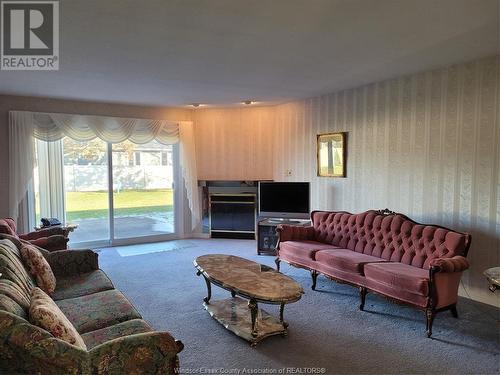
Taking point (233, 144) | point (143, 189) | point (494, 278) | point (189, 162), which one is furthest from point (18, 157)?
point (494, 278)

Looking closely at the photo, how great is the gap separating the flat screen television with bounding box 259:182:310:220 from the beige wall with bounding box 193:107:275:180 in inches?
40.1

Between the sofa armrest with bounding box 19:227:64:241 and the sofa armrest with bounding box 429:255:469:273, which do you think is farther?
the sofa armrest with bounding box 19:227:64:241

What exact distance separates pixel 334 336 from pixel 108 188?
506cm

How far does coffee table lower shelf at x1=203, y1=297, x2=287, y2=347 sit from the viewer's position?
306 centimetres

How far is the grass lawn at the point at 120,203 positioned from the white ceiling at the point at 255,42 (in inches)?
81.4

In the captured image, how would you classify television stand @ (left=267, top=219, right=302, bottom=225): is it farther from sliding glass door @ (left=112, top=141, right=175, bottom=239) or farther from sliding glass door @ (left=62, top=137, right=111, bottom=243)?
sliding glass door @ (left=62, top=137, right=111, bottom=243)

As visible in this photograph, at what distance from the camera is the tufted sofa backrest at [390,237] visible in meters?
3.68

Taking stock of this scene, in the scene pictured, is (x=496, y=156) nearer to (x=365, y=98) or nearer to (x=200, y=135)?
(x=365, y=98)

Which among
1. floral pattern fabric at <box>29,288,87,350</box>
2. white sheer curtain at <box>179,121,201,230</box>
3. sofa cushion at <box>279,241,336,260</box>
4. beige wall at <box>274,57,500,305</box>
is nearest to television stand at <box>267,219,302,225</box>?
beige wall at <box>274,57,500,305</box>

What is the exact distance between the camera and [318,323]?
3.41 meters

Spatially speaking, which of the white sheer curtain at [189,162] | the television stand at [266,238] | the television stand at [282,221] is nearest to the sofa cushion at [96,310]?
the television stand at [266,238]

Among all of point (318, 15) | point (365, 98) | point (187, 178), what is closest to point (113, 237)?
point (187, 178)

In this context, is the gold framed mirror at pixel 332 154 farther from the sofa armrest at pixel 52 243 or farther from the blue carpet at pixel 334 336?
the sofa armrest at pixel 52 243

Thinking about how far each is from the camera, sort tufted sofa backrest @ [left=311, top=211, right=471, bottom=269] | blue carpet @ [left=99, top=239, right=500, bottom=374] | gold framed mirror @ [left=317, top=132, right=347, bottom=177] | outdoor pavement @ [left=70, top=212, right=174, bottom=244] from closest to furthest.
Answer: blue carpet @ [left=99, top=239, right=500, bottom=374]
tufted sofa backrest @ [left=311, top=211, right=471, bottom=269]
gold framed mirror @ [left=317, top=132, right=347, bottom=177]
outdoor pavement @ [left=70, top=212, right=174, bottom=244]
